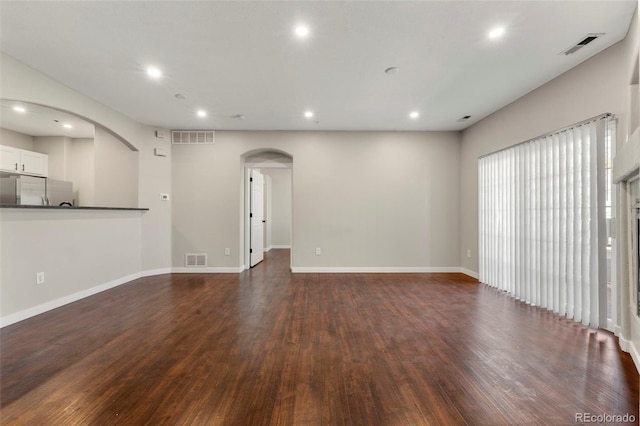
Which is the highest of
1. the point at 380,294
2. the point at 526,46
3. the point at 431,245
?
the point at 526,46

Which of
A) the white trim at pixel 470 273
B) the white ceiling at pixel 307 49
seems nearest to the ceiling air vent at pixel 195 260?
the white ceiling at pixel 307 49

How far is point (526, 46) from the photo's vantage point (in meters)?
2.64

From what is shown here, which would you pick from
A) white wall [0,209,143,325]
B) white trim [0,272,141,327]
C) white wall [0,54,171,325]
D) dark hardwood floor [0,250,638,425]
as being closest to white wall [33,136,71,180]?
white wall [0,54,171,325]

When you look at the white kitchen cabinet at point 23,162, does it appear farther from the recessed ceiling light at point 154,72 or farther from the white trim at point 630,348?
the white trim at point 630,348

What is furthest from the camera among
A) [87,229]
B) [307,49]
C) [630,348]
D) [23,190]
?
[23,190]

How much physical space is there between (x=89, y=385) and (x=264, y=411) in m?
1.30

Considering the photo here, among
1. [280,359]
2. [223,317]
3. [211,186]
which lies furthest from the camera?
[211,186]

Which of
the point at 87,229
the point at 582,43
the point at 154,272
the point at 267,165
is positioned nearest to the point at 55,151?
the point at 87,229

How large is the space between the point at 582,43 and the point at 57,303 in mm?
6618

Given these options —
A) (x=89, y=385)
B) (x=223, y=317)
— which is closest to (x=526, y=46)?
(x=223, y=317)

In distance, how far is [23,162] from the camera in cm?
546

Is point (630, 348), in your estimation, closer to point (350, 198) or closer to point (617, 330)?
point (617, 330)

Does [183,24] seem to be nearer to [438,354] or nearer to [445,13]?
[445,13]

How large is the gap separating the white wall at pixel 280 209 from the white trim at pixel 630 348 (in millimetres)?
8051
